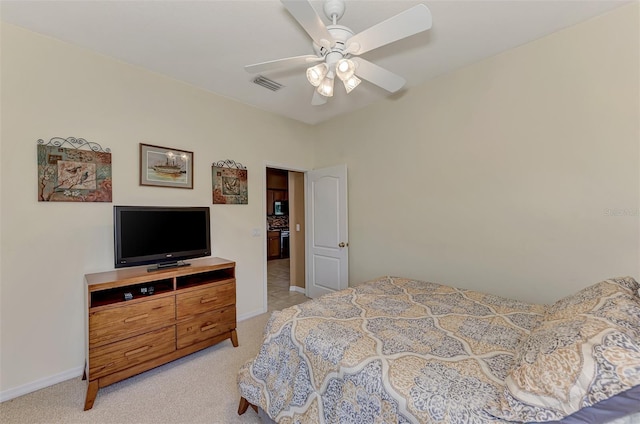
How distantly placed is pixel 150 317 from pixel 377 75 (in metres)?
2.59

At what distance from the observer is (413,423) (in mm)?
995

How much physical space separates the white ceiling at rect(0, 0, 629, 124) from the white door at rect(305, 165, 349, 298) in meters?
1.52

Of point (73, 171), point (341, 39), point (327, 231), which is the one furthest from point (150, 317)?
point (341, 39)

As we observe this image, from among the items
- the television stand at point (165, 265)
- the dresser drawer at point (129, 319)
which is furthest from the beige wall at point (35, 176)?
the dresser drawer at point (129, 319)

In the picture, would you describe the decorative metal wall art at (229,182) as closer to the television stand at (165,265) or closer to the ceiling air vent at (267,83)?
the television stand at (165,265)

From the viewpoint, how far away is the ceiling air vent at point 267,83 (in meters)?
2.80

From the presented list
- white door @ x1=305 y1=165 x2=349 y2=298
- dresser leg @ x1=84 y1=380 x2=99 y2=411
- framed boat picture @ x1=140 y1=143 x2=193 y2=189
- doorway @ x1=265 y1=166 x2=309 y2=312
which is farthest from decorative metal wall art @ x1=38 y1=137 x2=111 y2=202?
white door @ x1=305 y1=165 x2=349 y2=298

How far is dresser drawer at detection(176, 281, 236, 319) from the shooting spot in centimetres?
238

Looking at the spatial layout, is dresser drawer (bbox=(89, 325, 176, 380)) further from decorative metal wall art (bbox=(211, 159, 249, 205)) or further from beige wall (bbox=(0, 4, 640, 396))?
decorative metal wall art (bbox=(211, 159, 249, 205))

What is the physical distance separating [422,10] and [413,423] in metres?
1.80

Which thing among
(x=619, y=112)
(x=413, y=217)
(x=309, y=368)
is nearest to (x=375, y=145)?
(x=413, y=217)

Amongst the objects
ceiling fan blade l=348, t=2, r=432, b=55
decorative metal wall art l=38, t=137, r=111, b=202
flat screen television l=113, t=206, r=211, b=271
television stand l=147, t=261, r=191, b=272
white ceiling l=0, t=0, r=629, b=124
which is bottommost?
television stand l=147, t=261, r=191, b=272

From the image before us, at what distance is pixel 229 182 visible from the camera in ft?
10.8

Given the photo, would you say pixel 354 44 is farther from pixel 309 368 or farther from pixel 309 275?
pixel 309 275
